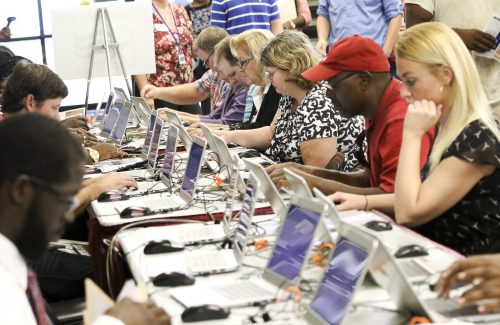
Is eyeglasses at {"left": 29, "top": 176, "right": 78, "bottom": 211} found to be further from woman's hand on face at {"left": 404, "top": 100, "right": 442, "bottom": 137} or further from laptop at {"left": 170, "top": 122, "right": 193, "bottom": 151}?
laptop at {"left": 170, "top": 122, "right": 193, "bottom": 151}

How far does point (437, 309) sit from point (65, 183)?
0.95 meters

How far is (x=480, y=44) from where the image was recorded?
12.2 feet

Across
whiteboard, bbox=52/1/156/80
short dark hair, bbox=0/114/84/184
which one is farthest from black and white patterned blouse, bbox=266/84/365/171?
whiteboard, bbox=52/1/156/80

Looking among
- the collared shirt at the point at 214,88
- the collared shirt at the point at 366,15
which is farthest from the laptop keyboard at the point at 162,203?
the collared shirt at the point at 366,15

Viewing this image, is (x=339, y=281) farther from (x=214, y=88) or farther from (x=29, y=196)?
(x=214, y=88)

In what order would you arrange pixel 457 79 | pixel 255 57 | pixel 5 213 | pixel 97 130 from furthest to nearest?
1. pixel 97 130
2. pixel 255 57
3. pixel 457 79
4. pixel 5 213

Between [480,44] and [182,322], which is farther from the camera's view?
[480,44]

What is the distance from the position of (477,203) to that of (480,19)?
5.34 feet

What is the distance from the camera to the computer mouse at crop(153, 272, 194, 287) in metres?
2.18

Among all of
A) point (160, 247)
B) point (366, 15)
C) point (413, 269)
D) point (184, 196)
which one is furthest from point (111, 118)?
point (413, 269)

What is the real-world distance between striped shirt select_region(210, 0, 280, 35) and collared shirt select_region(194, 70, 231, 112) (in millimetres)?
387

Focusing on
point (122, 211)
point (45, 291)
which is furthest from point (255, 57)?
point (45, 291)

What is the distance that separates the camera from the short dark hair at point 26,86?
373cm

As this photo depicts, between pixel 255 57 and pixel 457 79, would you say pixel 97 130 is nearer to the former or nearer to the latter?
pixel 255 57
